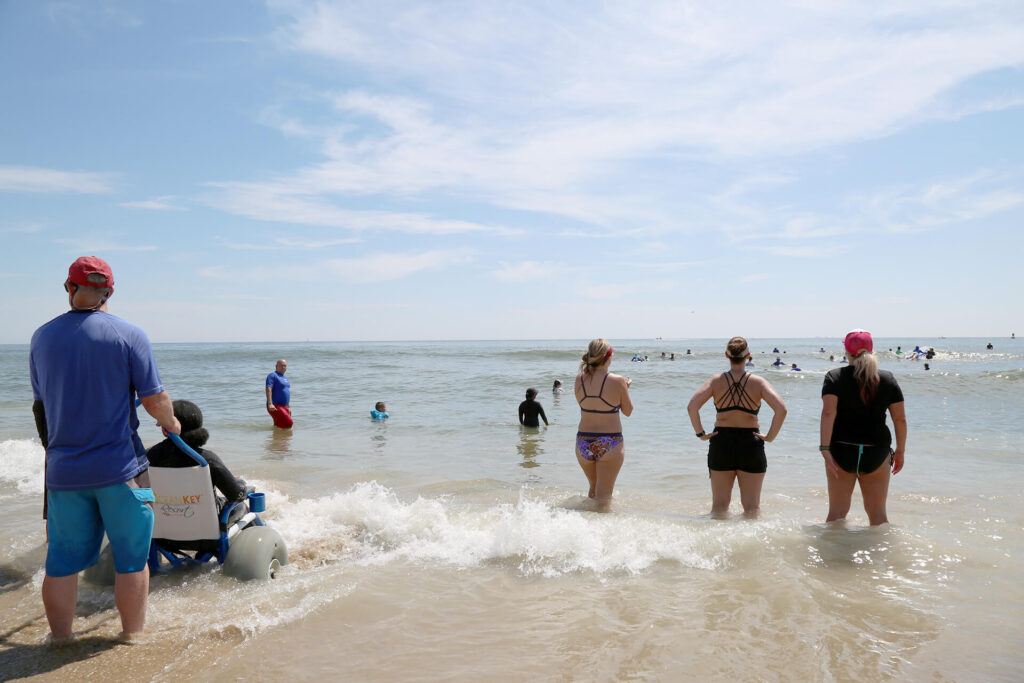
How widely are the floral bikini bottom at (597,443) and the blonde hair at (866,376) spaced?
6.96ft

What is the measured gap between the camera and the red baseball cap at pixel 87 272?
3238 mm

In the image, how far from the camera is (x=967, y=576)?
4.48 meters

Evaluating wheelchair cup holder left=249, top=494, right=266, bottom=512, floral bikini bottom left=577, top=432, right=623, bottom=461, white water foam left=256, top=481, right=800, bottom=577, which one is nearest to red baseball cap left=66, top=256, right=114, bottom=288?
wheelchair cup holder left=249, top=494, right=266, bottom=512

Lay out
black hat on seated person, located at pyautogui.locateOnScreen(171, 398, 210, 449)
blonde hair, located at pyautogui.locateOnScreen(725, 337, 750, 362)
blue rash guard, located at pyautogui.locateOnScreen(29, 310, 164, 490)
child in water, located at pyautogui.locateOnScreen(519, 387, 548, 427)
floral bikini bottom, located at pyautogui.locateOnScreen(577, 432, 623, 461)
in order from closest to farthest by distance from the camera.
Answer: blue rash guard, located at pyautogui.locateOnScreen(29, 310, 164, 490)
black hat on seated person, located at pyautogui.locateOnScreen(171, 398, 210, 449)
blonde hair, located at pyautogui.locateOnScreen(725, 337, 750, 362)
floral bikini bottom, located at pyautogui.locateOnScreen(577, 432, 623, 461)
child in water, located at pyautogui.locateOnScreen(519, 387, 548, 427)

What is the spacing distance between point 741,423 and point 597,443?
1360 mm

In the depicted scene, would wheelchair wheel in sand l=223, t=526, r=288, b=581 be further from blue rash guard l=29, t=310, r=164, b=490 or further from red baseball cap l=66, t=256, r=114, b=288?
red baseball cap l=66, t=256, r=114, b=288

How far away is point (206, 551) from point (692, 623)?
341cm

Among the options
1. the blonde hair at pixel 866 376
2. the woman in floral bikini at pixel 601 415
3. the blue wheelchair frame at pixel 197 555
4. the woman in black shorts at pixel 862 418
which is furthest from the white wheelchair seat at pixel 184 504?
the blonde hair at pixel 866 376

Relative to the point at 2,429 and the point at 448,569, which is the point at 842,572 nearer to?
the point at 448,569

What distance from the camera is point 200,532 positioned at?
4.23 metres

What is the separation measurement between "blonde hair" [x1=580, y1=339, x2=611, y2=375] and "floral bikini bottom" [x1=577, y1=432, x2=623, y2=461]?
65cm

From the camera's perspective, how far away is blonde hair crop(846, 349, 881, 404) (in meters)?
4.81

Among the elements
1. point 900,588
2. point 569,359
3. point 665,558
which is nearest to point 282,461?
point 665,558

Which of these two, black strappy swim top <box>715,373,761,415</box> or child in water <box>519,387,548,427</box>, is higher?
black strappy swim top <box>715,373,761,415</box>
